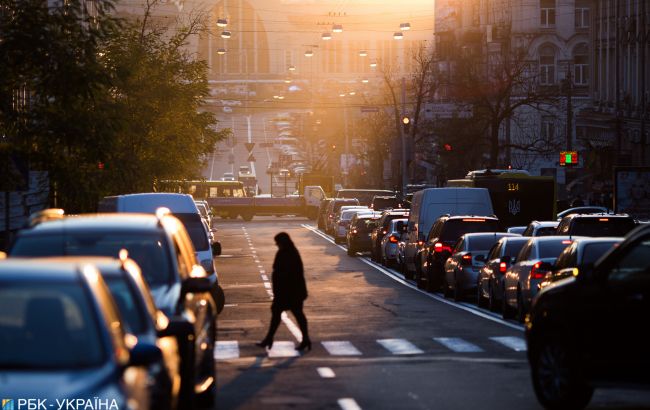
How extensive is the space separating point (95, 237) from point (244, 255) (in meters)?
39.6

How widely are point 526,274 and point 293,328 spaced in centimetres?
373

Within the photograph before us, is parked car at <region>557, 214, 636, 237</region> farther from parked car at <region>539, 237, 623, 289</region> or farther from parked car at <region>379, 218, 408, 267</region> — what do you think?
parked car at <region>379, 218, 408, 267</region>

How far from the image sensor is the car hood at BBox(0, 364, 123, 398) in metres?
8.00

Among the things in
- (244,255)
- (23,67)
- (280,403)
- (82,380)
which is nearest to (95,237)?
(280,403)

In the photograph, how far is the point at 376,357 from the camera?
63.8 ft

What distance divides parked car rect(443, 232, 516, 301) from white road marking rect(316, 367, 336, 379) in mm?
12555

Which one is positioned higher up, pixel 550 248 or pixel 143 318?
pixel 143 318

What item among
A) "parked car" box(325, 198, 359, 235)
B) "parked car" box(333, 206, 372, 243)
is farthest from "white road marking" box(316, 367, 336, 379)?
"parked car" box(325, 198, 359, 235)

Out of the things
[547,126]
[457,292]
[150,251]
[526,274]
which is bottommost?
[457,292]

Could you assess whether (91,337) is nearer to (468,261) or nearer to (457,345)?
(457,345)

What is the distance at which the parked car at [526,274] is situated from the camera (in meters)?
24.0

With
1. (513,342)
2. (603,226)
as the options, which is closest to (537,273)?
(513,342)

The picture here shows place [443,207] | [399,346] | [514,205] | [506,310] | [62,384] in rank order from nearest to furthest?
[62,384], [399,346], [506,310], [443,207], [514,205]

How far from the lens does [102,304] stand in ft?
29.4
